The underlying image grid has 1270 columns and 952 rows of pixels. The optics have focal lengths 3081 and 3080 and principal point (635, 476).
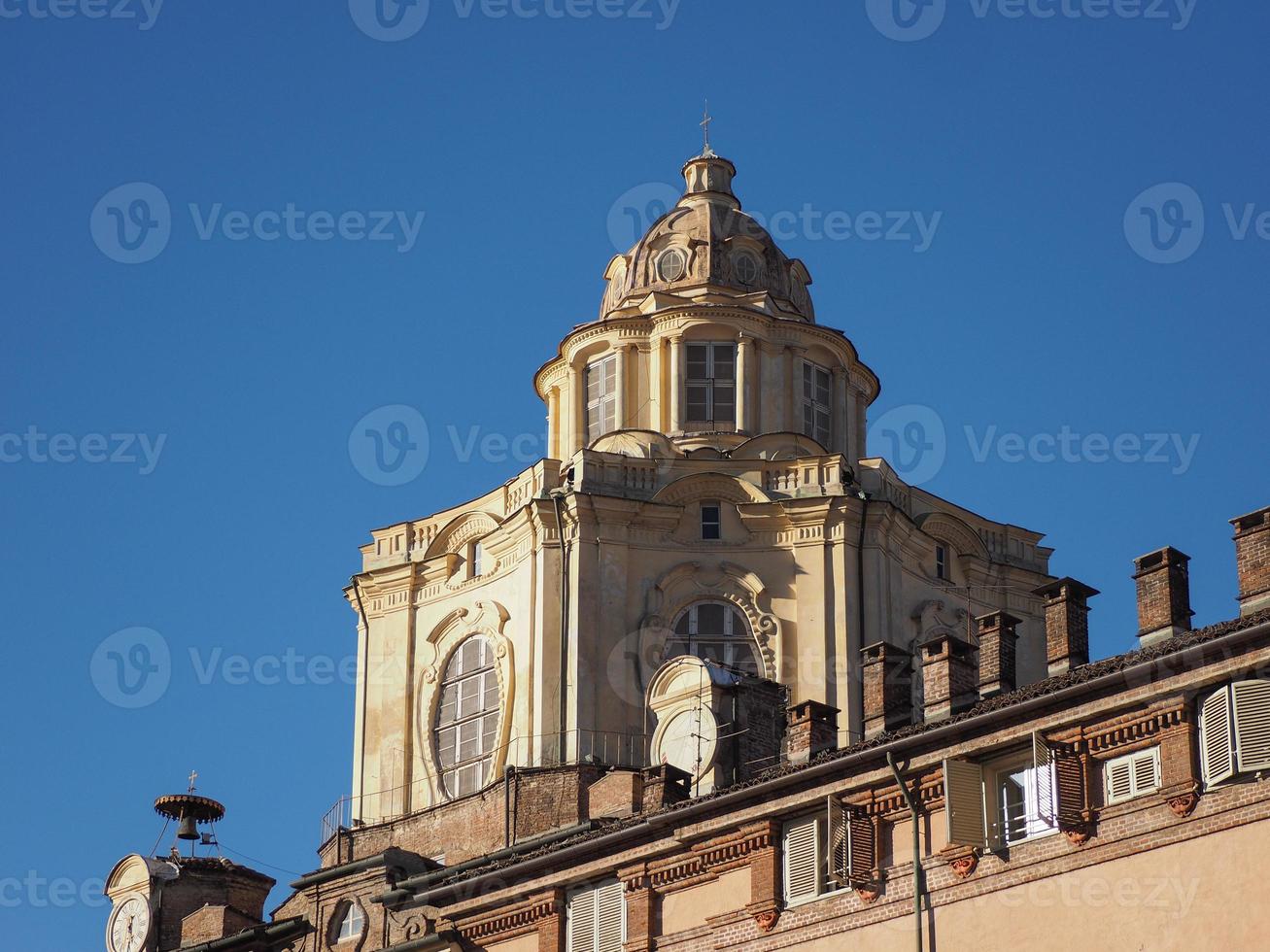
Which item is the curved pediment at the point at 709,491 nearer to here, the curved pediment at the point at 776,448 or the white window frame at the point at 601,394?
the curved pediment at the point at 776,448

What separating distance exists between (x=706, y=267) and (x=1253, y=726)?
31.9m

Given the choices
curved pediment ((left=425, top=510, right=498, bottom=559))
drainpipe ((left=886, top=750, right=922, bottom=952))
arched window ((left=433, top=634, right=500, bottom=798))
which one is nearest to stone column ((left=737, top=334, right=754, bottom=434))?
curved pediment ((left=425, top=510, right=498, bottom=559))

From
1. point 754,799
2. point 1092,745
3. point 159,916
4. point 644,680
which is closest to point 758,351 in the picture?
point 644,680

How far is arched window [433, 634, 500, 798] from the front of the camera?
6600 cm

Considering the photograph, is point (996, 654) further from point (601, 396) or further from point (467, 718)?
point (601, 396)

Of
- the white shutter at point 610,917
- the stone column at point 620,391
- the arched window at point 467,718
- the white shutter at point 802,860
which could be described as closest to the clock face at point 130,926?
the arched window at point 467,718

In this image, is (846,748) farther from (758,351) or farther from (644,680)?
(758,351)

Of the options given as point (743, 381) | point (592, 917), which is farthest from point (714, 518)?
point (592, 917)

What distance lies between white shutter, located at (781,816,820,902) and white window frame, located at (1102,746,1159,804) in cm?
542

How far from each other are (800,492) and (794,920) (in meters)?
20.7

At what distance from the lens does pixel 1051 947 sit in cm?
4225

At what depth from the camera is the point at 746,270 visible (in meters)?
71.7

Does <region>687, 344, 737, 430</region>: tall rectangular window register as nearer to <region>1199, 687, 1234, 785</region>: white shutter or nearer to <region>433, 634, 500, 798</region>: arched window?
<region>433, 634, 500, 798</region>: arched window

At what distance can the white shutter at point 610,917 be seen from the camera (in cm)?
4928
